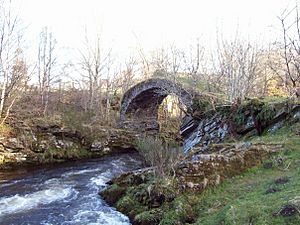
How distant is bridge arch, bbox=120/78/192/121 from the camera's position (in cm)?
2069

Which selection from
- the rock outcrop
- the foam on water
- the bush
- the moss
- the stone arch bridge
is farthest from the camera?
the stone arch bridge

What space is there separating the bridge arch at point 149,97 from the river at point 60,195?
16.1ft

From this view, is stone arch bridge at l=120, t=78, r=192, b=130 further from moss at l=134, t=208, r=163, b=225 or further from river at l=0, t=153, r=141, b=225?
moss at l=134, t=208, r=163, b=225

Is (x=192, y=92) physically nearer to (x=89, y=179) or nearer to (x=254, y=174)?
(x=89, y=179)

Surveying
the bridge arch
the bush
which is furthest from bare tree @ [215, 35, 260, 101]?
the bush

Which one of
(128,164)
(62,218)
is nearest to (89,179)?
(128,164)

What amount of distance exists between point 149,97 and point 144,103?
1555 mm

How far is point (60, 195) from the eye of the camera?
515 inches

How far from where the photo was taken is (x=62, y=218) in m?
10.2

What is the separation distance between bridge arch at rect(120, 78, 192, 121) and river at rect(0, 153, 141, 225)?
4899 mm

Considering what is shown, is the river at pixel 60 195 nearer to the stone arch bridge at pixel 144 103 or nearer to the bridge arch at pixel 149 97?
the bridge arch at pixel 149 97

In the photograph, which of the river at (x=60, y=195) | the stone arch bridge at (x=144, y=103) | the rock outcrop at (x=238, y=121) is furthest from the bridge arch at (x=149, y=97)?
the river at (x=60, y=195)

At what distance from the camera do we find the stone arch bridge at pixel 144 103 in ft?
76.9

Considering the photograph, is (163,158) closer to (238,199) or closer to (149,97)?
(238,199)
